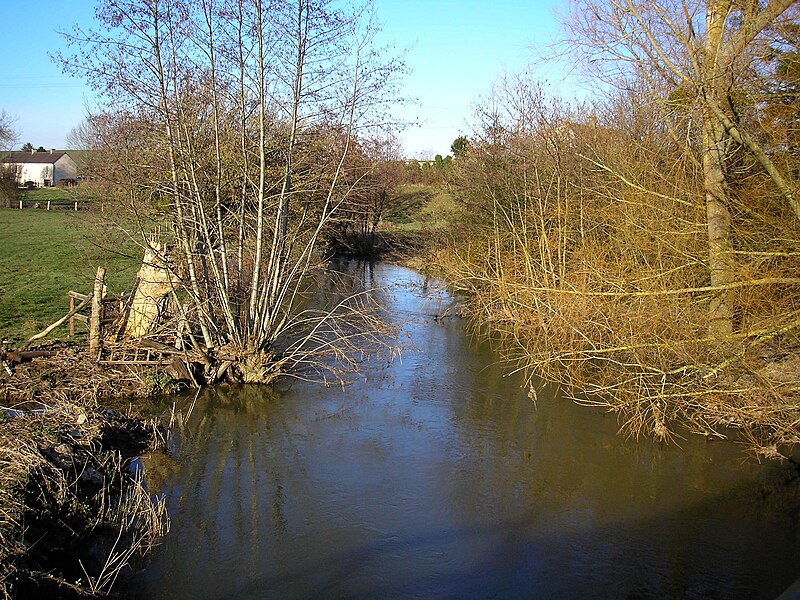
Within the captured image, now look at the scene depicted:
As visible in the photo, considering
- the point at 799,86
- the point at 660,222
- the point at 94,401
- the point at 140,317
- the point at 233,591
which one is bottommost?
the point at 233,591

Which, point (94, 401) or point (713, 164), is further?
point (713, 164)

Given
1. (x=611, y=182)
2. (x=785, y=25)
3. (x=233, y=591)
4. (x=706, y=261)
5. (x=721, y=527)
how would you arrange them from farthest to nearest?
1. (x=611, y=182)
2. (x=706, y=261)
3. (x=785, y=25)
4. (x=721, y=527)
5. (x=233, y=591)

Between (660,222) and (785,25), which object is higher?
(785,25)

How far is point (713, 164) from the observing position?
383 inches

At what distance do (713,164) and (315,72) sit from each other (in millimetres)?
6367

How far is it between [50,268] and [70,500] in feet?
52.3

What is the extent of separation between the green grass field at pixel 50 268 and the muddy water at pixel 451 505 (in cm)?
411

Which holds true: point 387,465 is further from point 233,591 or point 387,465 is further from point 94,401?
point 94,401

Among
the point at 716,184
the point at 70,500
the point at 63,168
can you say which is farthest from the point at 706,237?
the point at 63,168

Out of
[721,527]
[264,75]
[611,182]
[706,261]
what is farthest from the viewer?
[611,182]

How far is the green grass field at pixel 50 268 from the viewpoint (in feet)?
42.1

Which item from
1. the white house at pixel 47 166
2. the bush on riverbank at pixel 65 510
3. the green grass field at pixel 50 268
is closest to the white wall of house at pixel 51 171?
the white house at pixel 47 166

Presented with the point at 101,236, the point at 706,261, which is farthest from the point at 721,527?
the point at 101,236

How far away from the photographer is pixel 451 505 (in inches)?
306
